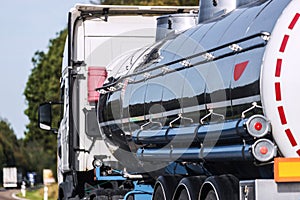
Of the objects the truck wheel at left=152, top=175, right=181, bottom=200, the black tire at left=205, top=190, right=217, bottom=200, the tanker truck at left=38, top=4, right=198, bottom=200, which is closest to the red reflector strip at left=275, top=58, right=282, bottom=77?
the black tire at left=205, top=190, right=217, bottom=200

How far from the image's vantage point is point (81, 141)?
1642cm

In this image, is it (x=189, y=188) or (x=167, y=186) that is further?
(x=167, y=186)

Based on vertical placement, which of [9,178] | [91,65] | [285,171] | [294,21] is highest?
[91,65]

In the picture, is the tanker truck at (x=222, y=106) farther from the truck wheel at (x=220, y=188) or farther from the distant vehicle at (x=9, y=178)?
the distant vehicle at (x=9, y=178)

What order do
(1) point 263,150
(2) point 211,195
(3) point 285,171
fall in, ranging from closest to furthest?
(3) point 285,171 < (1) point 263,150 < (2) point 211,195

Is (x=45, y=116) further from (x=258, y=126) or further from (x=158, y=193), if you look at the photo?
(x=258, y=126)

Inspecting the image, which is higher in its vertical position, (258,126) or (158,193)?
(258,126)

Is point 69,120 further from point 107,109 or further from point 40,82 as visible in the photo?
point 40,82

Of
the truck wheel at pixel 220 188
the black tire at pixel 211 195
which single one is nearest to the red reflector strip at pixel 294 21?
the truck wheel at pixel 220 188

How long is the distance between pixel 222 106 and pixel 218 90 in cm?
18

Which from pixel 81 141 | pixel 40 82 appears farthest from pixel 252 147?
pixel 40 82

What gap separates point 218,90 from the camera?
9898mm

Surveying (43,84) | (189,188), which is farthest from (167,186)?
(43,84)

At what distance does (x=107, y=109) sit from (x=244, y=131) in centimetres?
645
